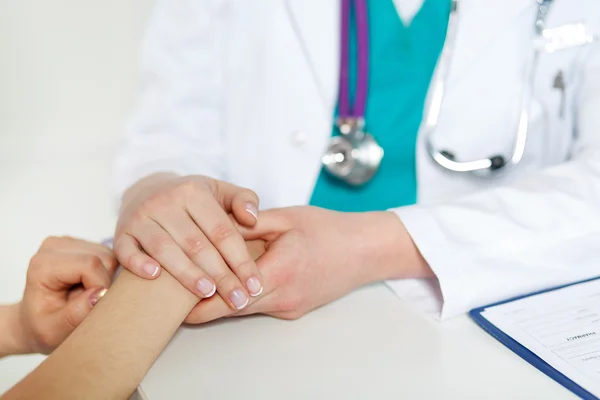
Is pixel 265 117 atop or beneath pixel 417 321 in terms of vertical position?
atop

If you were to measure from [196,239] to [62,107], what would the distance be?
987 mm

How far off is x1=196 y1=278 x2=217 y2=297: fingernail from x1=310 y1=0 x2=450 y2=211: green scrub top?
37 cm

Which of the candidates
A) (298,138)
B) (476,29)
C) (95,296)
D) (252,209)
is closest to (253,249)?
(252,209)

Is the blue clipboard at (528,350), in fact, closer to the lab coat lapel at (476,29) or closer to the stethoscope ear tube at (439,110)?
the stethoscope ear tube at (439,110)

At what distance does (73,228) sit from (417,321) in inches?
37.1

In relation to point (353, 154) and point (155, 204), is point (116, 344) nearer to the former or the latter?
point (155, 204)

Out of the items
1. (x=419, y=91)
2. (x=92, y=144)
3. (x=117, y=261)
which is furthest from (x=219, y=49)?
(x=92, y=144)

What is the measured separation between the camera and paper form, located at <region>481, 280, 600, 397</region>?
515 mm

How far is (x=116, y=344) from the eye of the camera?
54 cm

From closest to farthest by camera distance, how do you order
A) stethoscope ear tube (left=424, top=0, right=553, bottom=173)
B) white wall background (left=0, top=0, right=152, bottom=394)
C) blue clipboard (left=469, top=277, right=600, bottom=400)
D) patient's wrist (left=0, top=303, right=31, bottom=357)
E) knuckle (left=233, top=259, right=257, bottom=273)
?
blue clipboard (left=469, top=277, right=600, bottom=400), knuckle (left=233, top=259, right=257, bottom=273), patient's wrist (left=0, top=303, right=31, bottom=357), stethoscope ear tube (left=424, top=0, right=553, bottom=173), white wall background (left=0, top=0, right=152, bottom=394)

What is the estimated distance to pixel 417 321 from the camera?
0.62m

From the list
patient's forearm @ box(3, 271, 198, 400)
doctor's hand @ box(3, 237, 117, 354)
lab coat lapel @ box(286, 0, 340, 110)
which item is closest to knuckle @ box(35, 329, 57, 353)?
doctor's hand @ box(3, 237, 117, 354)

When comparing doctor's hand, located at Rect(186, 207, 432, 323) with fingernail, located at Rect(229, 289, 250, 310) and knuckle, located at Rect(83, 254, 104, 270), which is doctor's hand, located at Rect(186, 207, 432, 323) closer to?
fingernail, located at Rect(229, 289, 250, 310)

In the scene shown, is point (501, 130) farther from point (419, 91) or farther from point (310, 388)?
point (310, 388)
